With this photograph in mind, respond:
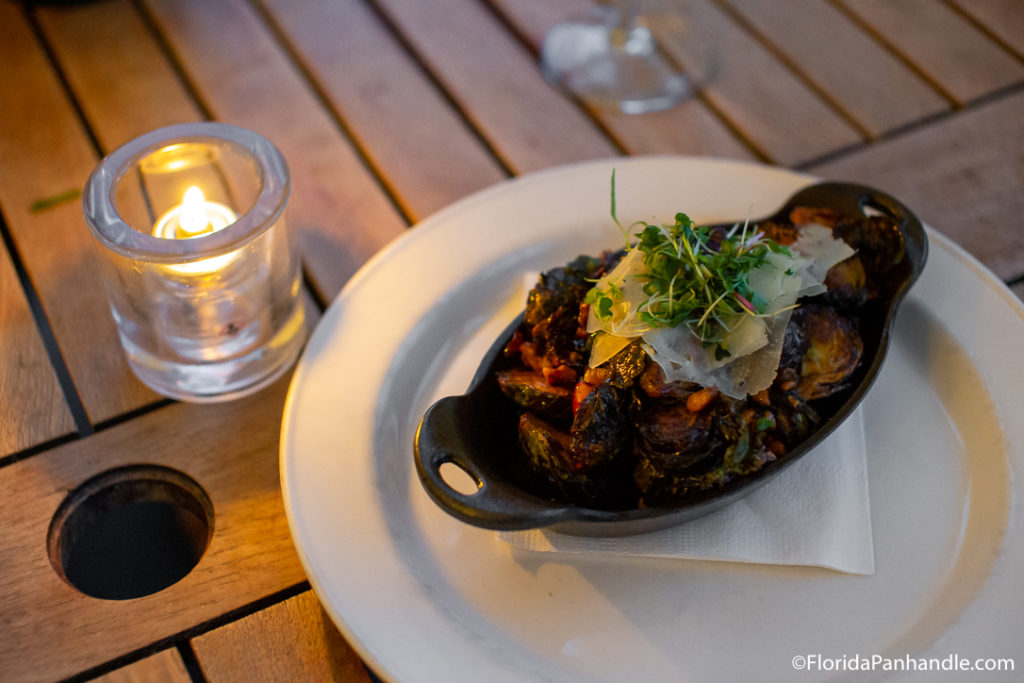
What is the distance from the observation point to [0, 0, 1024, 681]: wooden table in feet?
3.09

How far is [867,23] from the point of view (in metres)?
1.61

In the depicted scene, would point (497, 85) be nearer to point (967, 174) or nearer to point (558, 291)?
point (558, 291)

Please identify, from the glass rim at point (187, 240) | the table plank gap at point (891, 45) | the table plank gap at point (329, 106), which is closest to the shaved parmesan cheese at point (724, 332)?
the glass rim at point (187, 240)

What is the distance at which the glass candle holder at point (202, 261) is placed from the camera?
3.25 feet

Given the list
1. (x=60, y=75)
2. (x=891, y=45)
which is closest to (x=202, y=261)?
(x=60, y=75)

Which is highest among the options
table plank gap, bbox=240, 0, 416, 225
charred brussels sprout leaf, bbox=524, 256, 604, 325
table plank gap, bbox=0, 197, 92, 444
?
charred brussels sprout leaf, bbox=524, 256, 604, 325

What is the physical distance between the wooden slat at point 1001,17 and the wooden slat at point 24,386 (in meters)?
1.60

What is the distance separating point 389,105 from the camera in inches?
59.0

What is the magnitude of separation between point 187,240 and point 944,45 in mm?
1313

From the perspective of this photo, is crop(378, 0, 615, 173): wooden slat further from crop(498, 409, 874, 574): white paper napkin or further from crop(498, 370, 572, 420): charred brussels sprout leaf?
crop(498, 409, 874, 574): white paper napkin

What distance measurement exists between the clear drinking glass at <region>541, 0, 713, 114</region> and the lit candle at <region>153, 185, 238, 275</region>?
0.67 metres

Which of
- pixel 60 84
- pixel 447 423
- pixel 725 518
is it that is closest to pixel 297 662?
pixel 447 423

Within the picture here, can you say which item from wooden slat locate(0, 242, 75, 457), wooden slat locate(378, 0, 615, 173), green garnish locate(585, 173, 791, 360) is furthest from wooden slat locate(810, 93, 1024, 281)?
wooden slat locate(0, 242, 75, 457)

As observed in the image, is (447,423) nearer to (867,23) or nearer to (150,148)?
(150,148)
